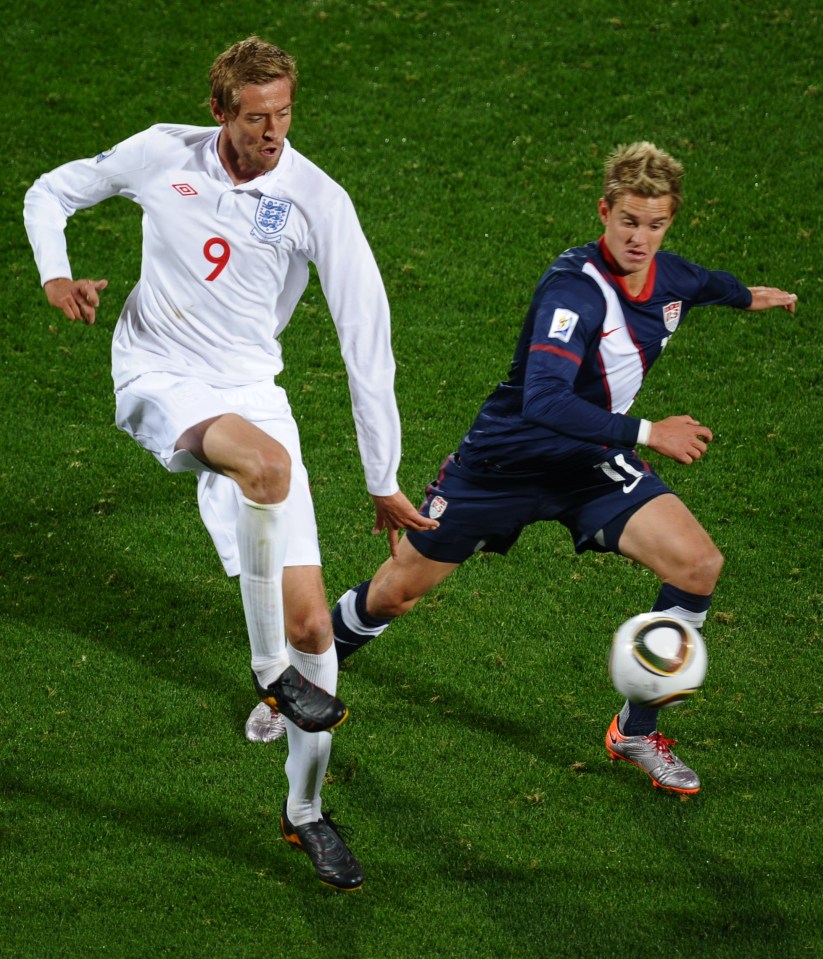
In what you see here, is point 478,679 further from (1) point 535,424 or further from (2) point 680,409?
(2) point 680,409

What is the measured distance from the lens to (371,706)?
6152 mm

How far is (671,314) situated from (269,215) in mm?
1637

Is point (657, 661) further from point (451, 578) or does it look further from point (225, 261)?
point (451, 578)

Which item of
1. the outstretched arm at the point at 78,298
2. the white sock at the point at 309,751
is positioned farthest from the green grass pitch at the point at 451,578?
the outstretched arm at the point at 78,298

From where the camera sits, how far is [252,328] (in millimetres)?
5090

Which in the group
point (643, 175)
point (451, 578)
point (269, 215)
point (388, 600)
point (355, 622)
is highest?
point (643, 175)

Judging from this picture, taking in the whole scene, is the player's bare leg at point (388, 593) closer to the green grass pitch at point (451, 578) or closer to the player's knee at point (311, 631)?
the green grass pitch at point (451, 578)

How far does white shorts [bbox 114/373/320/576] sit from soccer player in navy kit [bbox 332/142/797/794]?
2.56 feet

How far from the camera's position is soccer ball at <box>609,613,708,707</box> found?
16.3ft

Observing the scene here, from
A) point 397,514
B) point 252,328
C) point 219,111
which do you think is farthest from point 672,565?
point 219,111

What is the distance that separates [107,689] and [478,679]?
5.38 ft

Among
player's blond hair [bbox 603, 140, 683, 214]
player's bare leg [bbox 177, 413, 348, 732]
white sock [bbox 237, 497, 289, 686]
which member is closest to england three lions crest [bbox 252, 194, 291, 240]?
player's bare leg [bbox 177, 413, 348, 732]

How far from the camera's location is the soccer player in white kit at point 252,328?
4.70 m

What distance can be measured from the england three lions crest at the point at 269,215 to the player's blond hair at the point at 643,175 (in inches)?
49.0
